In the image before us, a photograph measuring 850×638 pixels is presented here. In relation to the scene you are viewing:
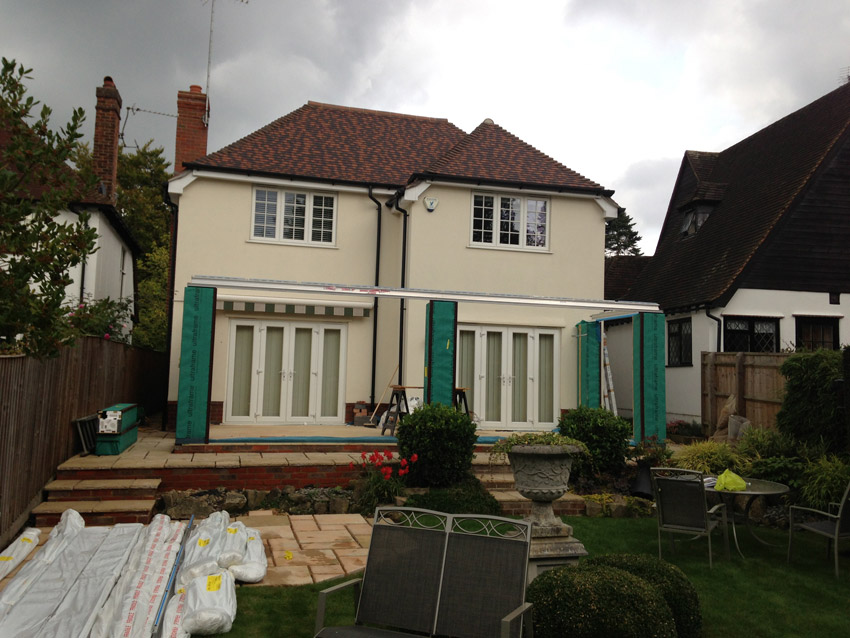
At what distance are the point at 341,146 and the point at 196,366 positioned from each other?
8581mm

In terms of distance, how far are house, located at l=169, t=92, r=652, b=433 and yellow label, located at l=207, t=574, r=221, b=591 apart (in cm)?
936

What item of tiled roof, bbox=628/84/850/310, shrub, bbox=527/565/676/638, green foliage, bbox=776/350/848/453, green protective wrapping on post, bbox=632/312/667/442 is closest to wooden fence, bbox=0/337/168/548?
shrub, bbox=527/565/676/638

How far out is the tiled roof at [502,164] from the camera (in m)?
15.6

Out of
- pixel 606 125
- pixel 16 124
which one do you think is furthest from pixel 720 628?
pixel 606 125

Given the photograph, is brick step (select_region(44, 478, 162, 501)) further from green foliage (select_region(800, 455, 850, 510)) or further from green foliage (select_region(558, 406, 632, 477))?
green foliage (select_region(800, 455, 850, 510))

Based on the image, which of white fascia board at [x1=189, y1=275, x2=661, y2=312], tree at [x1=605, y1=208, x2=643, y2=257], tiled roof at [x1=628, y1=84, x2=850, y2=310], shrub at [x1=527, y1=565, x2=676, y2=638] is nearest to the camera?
shrub at [x1=527, y1=565, x2=676, y2=638]

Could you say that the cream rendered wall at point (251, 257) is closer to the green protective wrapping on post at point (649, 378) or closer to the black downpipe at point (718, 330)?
the green protective wrapping on post at point (649, 378)

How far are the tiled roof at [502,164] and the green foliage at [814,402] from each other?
23.7 ft

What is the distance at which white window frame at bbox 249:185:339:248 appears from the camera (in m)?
15.6

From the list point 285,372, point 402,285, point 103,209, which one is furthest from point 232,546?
point 103,209

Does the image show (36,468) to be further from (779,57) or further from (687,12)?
(779,57)

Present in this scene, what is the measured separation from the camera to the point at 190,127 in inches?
700

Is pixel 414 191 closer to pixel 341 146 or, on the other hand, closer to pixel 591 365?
pixel 341 146

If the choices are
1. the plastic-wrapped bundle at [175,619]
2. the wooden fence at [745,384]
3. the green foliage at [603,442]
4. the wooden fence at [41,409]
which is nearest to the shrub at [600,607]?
the plastic-wrapped bundle at [175,619]
